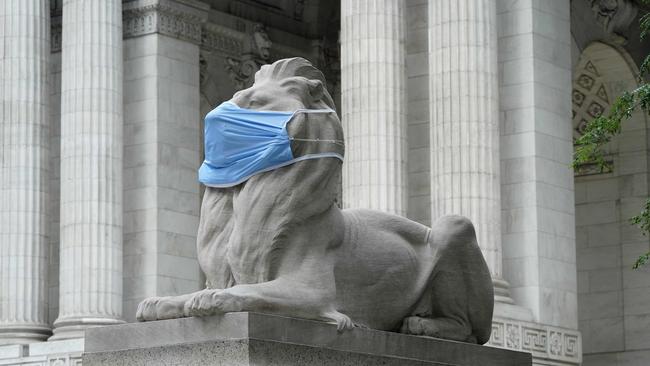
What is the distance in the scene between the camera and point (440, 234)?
47.6 ft

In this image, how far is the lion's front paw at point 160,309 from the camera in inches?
506

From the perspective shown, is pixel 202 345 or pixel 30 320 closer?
pixel 202 345

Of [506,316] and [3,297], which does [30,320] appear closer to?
[3,297]

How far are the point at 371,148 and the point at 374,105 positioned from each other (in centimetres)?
90

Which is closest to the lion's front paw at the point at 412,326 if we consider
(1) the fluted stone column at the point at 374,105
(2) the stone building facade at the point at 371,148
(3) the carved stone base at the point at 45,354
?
(2) the stone building facade at the point at 371,148

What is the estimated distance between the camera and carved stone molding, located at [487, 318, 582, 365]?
110 feet

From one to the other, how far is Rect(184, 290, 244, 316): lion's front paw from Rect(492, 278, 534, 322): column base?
21595 mm

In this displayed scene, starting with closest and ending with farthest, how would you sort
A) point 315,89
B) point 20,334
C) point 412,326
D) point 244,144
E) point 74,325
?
point 244,144 < point 315,89 < point 412,326 < point 74,325 < point 20,334

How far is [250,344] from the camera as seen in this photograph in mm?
12266

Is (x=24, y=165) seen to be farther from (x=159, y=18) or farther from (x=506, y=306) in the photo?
(x=506, y=306)

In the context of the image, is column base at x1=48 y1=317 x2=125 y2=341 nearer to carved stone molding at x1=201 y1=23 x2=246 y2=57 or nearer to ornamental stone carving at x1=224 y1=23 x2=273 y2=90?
carved stone molding at x1=201 y1=23 x2=246 y2=57

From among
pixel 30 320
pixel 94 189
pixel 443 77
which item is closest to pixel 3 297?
pixel 30 320

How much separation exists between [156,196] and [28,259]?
3.39 meters

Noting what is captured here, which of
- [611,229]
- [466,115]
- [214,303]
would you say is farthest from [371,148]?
[214,303]
